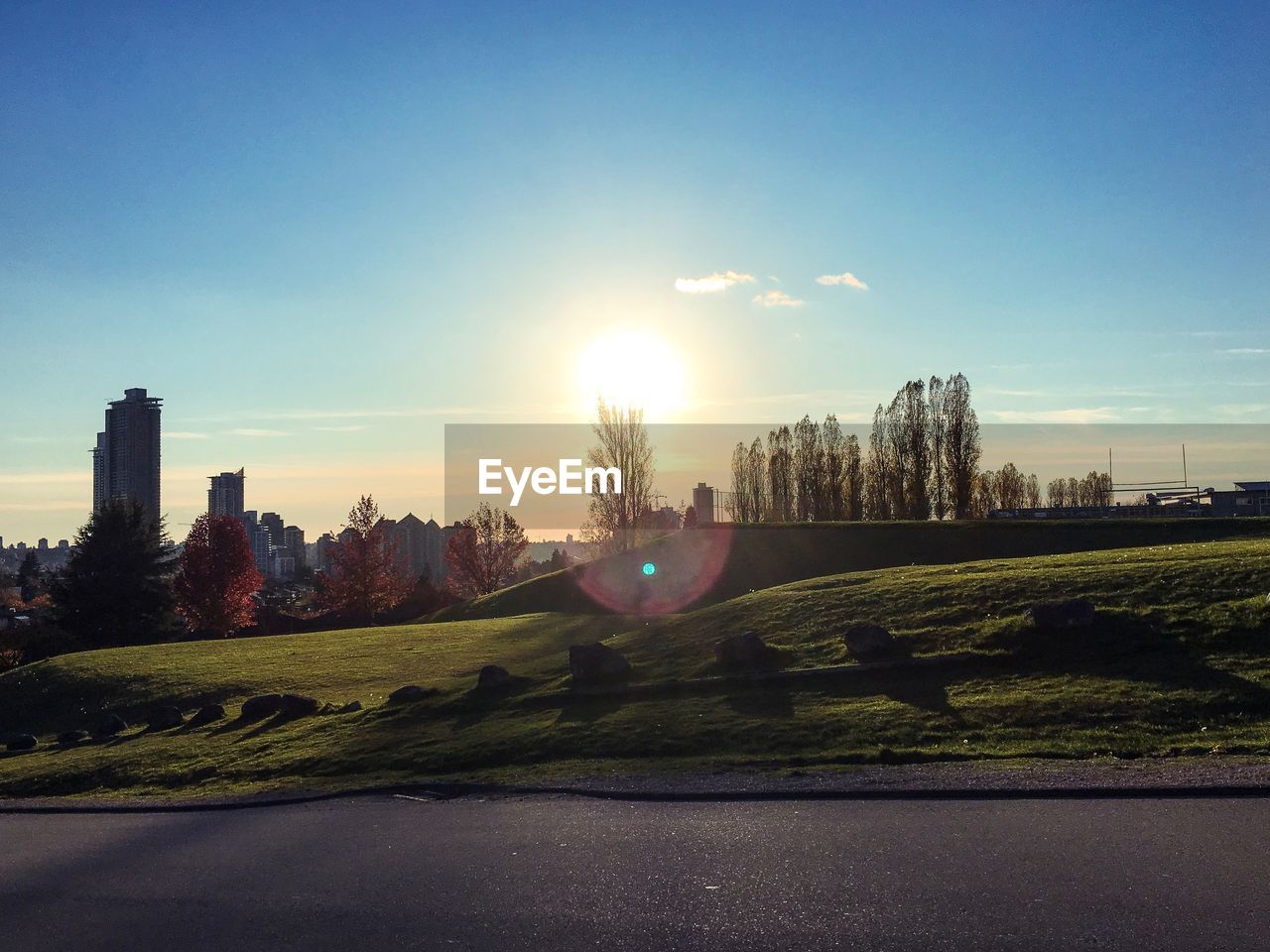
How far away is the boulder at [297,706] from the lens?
2462cm

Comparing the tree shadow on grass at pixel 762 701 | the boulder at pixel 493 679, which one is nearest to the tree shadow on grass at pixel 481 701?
the boulder at pixel 493 679

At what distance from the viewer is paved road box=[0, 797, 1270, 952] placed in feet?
25.6

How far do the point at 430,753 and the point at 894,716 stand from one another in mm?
8462

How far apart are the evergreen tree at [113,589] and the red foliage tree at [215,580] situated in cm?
819

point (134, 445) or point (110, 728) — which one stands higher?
point (134, 445)

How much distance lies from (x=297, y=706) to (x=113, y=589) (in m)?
47.5

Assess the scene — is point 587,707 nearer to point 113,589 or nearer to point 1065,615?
point 1065,615

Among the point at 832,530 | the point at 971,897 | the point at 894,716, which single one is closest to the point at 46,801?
the point at 894,716

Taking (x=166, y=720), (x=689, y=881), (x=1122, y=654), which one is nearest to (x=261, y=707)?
(x=166, y=720)

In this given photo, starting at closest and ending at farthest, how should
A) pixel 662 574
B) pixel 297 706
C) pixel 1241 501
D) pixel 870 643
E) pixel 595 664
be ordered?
1. pixel 870 643
2. pixel 595 664
3. pixel 297 706
4. pixel 662 574
5. pixel 1241 501

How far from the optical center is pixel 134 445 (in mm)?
174625

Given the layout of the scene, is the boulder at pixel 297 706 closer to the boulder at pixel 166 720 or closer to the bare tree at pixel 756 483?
the boulder at pixel 166 720

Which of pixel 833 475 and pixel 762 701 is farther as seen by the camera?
pixel 833 475

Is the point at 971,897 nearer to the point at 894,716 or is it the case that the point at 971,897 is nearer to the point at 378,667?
the point at 894,716
